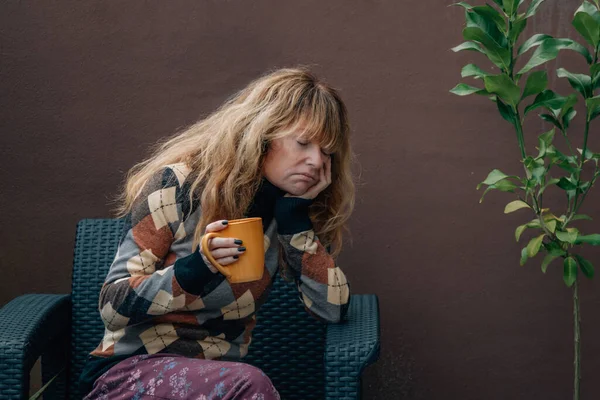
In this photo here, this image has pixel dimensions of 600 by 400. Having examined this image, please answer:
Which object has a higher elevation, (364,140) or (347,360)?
(364,140)

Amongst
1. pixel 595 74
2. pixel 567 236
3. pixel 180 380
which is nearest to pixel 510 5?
pixel 595 74

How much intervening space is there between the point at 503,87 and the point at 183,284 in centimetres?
98

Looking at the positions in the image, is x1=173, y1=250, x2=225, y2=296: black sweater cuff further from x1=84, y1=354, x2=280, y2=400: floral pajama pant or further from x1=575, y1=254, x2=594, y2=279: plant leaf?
x1=575, y1=254, x2=594, y2=279: plant leaf

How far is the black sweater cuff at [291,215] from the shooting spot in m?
1.94

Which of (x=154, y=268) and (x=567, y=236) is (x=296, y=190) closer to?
(x=154, y=268)

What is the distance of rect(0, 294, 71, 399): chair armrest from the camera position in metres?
1.83

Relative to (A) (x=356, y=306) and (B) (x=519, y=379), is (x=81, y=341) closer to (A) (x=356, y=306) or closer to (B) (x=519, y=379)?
(A) (x=356, y=306)

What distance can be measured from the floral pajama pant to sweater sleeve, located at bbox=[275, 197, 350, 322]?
1.18 feet

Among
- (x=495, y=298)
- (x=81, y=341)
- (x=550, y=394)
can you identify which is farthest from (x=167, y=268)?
(x=550, y=394)

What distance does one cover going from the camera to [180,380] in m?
1.69

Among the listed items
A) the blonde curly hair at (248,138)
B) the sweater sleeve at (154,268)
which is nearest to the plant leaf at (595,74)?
the blonde curly hair at (248,138)

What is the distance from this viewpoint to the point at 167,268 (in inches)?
70.6

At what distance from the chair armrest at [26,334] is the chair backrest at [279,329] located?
0.11m

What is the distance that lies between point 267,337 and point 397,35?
3.43ft
